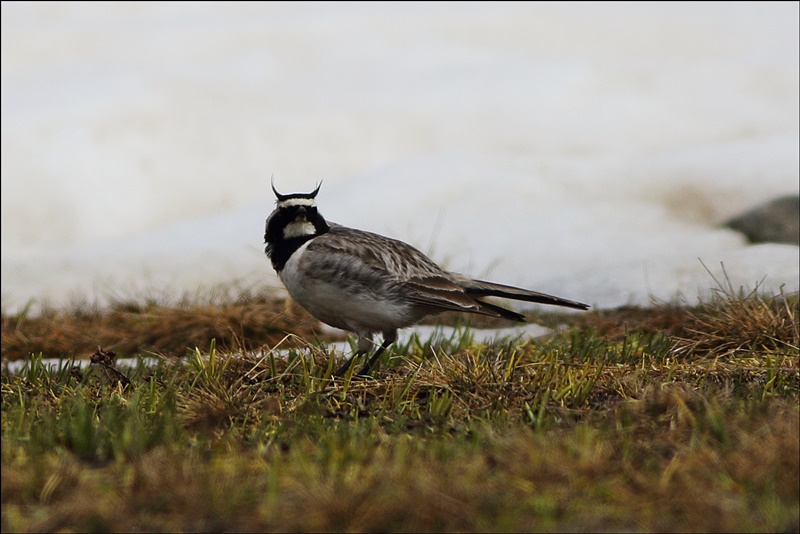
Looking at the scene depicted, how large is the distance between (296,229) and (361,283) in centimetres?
53

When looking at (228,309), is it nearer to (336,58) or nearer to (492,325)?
(492,325)

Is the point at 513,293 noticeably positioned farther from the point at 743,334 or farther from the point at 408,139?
the point at 408,139

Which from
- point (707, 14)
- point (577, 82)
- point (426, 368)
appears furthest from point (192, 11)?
point (426, 368)

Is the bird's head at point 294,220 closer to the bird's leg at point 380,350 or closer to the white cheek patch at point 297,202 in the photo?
the white cheek patch at point 297,202

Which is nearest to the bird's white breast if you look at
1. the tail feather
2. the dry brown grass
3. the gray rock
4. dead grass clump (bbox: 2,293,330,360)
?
the dry brown grass

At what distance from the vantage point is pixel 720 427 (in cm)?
442

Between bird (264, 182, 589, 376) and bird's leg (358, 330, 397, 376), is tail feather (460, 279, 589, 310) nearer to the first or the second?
bird (264, 182, 589, 376)

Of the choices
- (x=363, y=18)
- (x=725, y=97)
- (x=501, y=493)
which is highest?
(x=363, y=18)

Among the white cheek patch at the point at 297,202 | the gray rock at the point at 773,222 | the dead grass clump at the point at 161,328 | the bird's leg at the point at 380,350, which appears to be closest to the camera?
the bird's leg at the point at 380,350

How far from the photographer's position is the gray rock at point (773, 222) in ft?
34.2

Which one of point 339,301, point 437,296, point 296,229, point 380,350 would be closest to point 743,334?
point 437,296

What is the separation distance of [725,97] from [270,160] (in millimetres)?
5386

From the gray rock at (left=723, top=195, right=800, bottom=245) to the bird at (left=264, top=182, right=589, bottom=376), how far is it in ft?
15.7

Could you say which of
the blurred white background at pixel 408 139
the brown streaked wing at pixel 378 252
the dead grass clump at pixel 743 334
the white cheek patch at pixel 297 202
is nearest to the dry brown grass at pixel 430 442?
the dead grass clump at pixel 743 334
